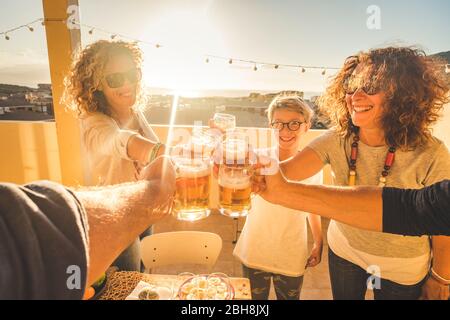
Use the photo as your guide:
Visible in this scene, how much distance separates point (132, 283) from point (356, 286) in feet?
4.77

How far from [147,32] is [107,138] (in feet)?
11.7

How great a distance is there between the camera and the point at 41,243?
22.2 inches

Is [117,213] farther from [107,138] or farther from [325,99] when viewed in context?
[325,99]

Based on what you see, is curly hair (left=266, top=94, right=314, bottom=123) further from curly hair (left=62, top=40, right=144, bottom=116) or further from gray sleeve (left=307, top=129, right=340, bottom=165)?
curly hair (left=62, top=40, right=144, bottom=116)

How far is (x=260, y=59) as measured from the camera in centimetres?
514

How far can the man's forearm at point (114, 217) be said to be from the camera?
2.53 feet

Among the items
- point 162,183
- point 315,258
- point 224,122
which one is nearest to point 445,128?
point 315,258

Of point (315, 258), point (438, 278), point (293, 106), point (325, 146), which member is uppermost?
point (293, 106)

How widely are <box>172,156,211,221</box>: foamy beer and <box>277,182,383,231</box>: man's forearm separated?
0.42 metres

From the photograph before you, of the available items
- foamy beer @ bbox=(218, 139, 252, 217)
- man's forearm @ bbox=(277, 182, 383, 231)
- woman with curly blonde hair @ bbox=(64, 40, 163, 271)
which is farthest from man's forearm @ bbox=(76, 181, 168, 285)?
woman with curly blonde hair @ bbox=(64, 40, 163, 271)

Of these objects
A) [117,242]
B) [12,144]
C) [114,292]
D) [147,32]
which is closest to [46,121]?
[12,144]

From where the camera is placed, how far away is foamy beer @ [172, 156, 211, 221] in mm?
1226

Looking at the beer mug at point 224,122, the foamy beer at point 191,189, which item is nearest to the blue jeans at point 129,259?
the foamy beer at point 191,189

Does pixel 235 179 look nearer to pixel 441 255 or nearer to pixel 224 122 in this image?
pixel 224 122
